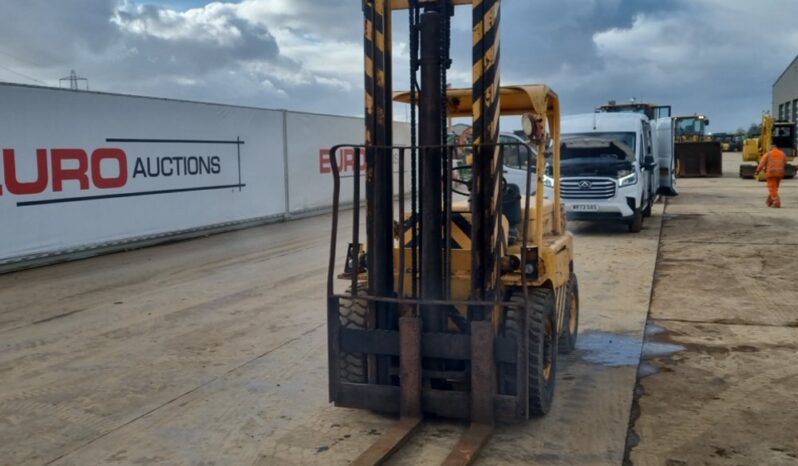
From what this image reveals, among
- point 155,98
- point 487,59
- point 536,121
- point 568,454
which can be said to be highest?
point 155,98

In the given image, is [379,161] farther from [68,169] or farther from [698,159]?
[698,159]

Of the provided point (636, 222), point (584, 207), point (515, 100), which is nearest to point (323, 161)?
point (584, 207)

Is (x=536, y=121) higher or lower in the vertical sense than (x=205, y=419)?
higher

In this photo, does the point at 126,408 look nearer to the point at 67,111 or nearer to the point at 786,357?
the point at 786,357

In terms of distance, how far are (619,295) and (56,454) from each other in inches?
263

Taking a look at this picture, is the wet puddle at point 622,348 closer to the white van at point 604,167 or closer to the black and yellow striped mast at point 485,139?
the black and yellow striped mast at point 485,139

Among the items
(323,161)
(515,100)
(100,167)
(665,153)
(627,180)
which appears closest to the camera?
(515,100)

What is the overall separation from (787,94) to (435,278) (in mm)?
66156

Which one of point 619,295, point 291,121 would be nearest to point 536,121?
point 619,295

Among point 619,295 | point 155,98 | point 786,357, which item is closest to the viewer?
point 786,357

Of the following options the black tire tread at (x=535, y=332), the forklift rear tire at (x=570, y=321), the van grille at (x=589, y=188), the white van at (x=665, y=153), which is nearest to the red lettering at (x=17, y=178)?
the forklift rear tire at (x=570, y=321)

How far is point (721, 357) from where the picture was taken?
6.41 meters

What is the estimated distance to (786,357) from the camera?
6406 mm

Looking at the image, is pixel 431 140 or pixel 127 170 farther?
pixel 127 170
